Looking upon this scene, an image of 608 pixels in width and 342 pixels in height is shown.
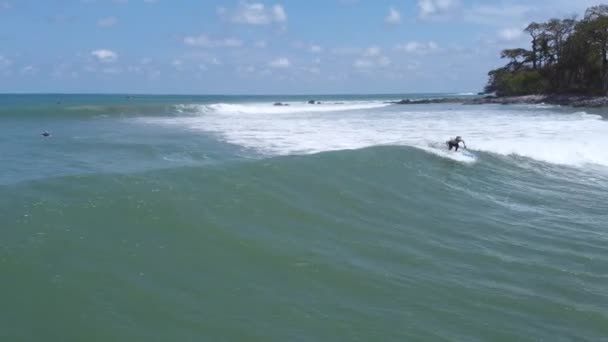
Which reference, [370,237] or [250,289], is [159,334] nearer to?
[250,289]

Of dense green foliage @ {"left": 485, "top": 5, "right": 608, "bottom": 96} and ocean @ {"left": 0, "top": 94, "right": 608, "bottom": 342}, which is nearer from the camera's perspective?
ocean @ {"left": 0, "top": 94, "right": 608, "bottom": 342}

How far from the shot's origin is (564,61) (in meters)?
68.2

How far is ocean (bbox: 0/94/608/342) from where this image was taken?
5.47m

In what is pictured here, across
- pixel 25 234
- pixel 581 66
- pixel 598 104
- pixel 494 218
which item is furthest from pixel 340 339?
pixel 581 66

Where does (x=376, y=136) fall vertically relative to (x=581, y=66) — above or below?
below

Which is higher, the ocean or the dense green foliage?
the dense green foliage

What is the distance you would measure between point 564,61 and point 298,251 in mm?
70691

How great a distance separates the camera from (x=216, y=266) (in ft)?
22.3

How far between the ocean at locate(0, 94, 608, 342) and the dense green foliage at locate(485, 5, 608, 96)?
57.4 metres

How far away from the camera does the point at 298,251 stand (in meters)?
7.53

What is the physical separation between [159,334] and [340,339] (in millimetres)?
1715

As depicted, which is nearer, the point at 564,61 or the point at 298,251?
the point at 298,251

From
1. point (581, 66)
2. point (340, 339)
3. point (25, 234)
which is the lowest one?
point (340, 339)

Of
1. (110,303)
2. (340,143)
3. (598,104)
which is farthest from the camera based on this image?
(598,104)
